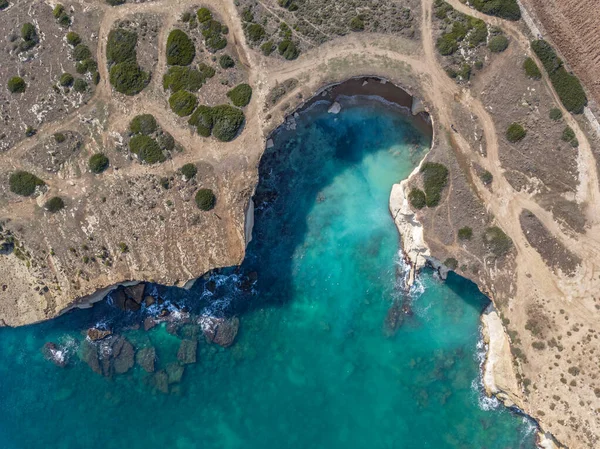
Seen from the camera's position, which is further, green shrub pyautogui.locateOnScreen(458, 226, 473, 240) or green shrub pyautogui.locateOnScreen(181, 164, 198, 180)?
green shrub pyautogui.locateOnScreen(458, 226, 473, 240)

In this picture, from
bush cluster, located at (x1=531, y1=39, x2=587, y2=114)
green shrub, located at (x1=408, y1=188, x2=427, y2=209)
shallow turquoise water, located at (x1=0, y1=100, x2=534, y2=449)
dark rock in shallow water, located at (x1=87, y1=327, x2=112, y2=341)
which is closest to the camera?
bush cluster, located at (x1=531, y1=39, x2=587, y2=114)

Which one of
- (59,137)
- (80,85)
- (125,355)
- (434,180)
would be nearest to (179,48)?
(80,85)

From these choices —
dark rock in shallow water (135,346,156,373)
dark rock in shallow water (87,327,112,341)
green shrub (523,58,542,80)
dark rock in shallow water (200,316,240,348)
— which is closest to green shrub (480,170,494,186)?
green shrub (523,58,542,80)

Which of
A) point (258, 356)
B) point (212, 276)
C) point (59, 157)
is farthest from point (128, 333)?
point (59, 157)

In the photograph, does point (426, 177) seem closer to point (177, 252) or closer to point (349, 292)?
point (349, 292)

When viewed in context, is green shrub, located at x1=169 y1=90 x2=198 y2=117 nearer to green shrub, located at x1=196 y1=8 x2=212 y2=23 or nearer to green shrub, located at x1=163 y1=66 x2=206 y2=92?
green shrub, located at x1=163 y1=66 x2=206 y2=92

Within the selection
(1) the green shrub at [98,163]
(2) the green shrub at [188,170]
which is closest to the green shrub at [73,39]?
(1) the green shrub at [98,163]
